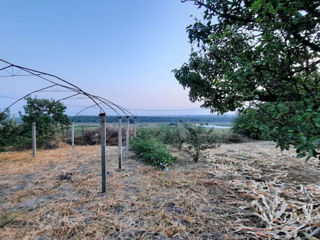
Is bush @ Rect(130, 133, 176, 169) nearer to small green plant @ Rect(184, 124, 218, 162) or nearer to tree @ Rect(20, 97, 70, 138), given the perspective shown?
small green plant @ Rect(184, 124, 218, 162)

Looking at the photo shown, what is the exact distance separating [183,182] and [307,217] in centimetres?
164

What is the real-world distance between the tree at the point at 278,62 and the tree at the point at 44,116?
22.6 ft

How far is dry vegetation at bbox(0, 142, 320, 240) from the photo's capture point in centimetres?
153

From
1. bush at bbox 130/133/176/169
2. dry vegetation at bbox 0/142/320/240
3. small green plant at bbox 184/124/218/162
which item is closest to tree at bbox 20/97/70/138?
dry vegetation at bbox 0/142/320/240

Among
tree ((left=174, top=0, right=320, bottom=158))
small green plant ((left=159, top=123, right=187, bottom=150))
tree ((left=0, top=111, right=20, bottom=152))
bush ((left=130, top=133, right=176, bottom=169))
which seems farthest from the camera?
small green plant ((left=159, top=123, right=187, bottom=150))

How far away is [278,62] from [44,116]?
7784mm

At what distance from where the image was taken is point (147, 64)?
22.2 feet

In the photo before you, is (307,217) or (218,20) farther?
(218,20)

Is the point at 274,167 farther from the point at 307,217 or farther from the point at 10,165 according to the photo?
the point at 10,165

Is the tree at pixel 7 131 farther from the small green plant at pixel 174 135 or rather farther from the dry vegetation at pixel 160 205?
the small green plant at pixel 174 135

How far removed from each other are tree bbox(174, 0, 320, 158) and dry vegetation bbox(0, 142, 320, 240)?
1.03 metres

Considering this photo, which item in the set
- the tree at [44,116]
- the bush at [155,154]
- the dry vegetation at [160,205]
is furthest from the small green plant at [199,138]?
the tree at [44,116]

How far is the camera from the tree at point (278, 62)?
3.01 ft

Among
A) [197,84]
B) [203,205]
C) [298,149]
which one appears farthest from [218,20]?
[203,205]
